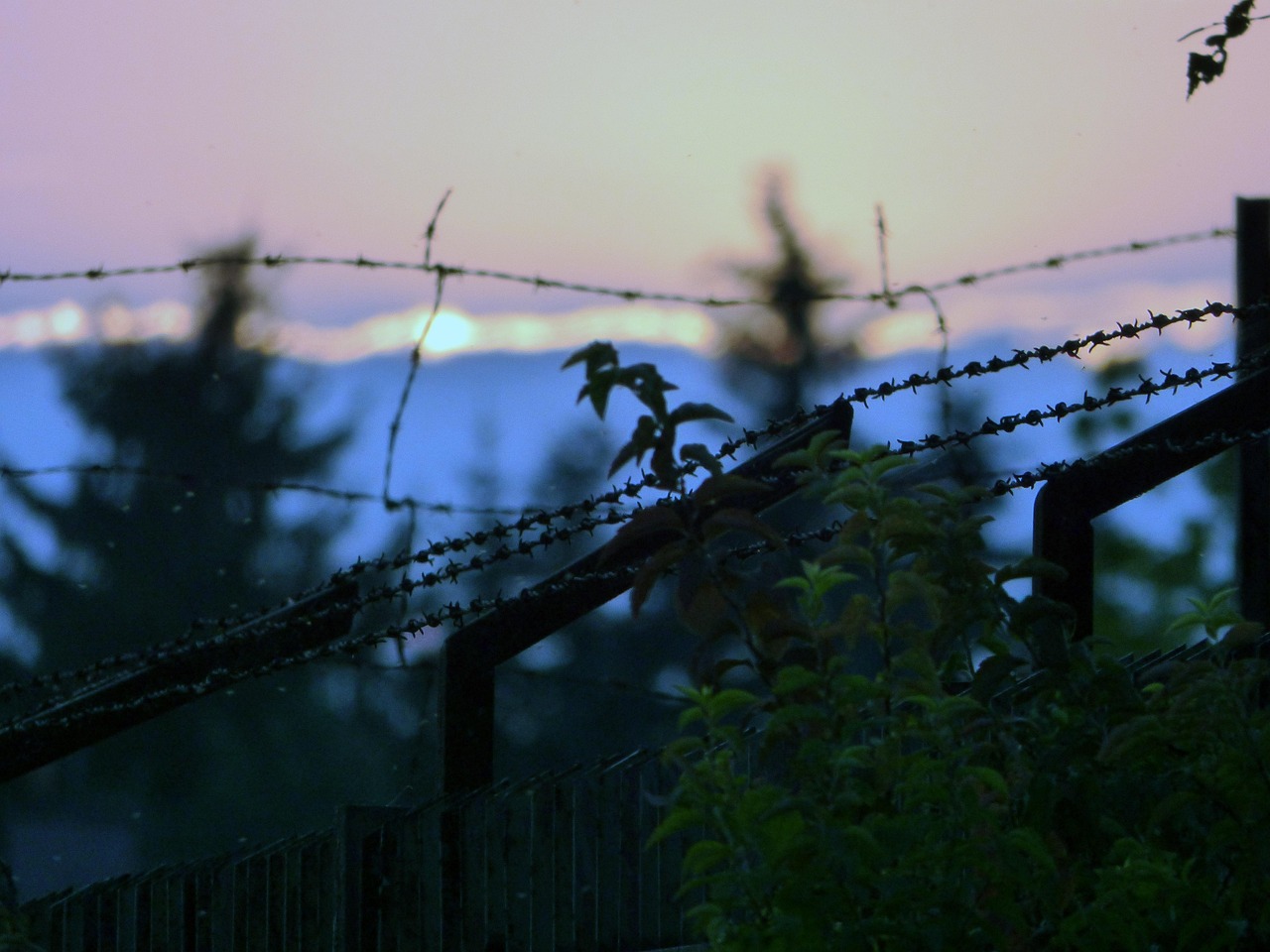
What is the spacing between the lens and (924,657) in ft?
6.75

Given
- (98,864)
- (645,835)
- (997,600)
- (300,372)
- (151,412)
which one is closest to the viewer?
(997,600)

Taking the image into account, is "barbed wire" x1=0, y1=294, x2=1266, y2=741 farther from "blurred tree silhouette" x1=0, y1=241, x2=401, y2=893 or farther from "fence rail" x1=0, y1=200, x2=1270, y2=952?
"blurred tree silhouette" x1=0, y1=241, x2=401, y2=893

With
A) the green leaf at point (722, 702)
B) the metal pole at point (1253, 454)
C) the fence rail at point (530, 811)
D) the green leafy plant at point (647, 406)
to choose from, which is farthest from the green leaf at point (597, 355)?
the metal pole at point (1253, 454)

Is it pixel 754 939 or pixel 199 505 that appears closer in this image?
pixel 754 939

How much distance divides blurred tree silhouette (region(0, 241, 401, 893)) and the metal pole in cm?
1501

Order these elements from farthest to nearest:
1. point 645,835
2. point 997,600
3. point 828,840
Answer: point 645,835
point 997,600
point 828,840

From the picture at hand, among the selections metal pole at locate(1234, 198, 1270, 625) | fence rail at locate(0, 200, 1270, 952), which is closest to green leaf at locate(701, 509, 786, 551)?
fence rail at locate(0, 200, 1270, 952)

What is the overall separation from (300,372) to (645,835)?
81.5 feet

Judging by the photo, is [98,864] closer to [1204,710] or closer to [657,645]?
[657,645]

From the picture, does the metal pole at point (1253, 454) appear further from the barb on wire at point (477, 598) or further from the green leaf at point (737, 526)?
the green leaf at point (737, 526)

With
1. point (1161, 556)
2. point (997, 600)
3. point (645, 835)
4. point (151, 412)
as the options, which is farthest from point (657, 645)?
point (997, 600)

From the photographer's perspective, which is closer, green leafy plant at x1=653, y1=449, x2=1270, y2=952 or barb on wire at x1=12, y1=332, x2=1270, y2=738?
green leafy plant at x1=653, y1=449, x2=1270, y2=952

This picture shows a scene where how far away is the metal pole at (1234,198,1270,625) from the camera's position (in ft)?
12.3

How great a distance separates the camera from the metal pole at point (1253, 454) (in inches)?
147
